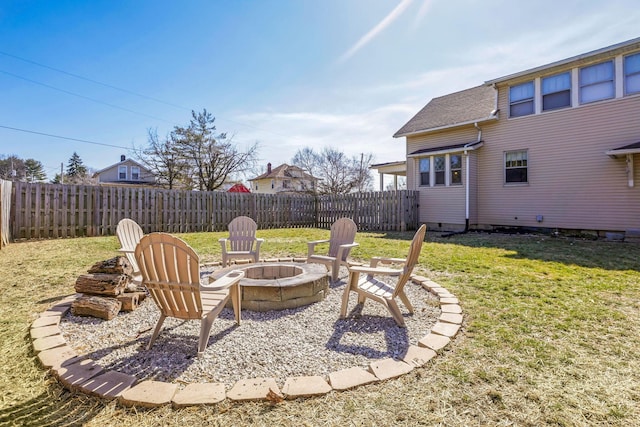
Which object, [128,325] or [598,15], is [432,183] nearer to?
[598,15]

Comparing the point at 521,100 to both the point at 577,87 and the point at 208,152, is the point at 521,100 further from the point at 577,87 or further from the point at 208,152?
the point at 208,152

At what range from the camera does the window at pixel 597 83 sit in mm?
9883

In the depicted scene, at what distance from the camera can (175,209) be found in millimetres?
12383

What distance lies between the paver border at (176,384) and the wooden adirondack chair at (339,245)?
2.23 m

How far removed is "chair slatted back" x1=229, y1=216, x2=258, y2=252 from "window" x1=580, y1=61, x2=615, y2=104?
11.5 m

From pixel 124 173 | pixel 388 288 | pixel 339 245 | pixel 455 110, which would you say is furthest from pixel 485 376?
pixel 124 173

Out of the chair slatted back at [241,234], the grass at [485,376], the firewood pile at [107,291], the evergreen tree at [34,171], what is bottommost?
the grass at [485,376]

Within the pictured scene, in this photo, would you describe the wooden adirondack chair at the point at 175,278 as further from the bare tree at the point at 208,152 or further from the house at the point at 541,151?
the bare tree at the point at 208,152

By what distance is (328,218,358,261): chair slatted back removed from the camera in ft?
17.7

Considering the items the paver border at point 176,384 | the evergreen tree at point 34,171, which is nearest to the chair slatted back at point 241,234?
the paver border at point 176,384

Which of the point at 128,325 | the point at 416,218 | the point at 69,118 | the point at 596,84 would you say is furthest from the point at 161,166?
the point at 596,84

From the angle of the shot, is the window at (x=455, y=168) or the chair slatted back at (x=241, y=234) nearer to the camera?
the chair slatted back at (x=241, y=234)

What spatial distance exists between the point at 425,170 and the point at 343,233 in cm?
985

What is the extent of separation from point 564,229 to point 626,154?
2.79 m
